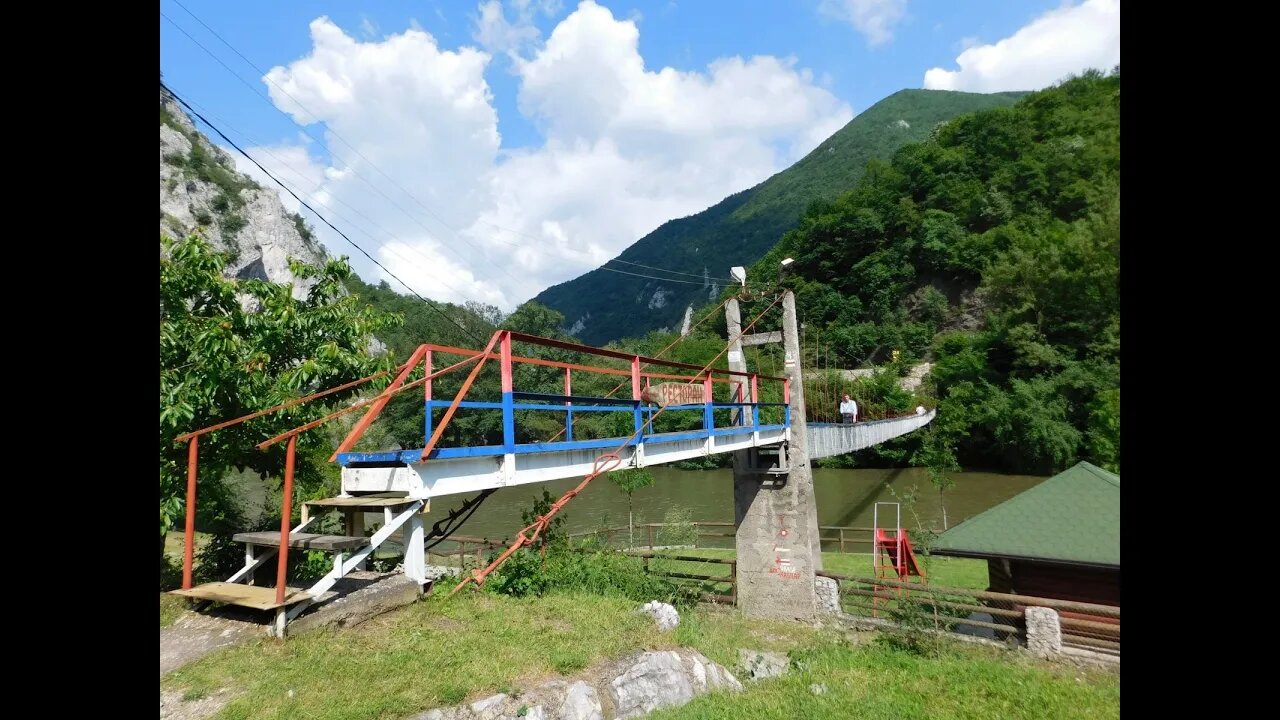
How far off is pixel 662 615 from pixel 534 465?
1.87 m

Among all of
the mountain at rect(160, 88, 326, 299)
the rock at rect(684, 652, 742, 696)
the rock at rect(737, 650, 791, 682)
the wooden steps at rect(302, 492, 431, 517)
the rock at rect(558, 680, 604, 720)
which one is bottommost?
the rock at rect(737, 650, 791, 682)

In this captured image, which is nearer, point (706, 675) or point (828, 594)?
point (706, 675)

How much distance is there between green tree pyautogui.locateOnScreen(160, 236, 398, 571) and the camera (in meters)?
6.00

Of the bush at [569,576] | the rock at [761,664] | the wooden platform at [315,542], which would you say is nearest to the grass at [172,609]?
the wooden platform at [315,542]

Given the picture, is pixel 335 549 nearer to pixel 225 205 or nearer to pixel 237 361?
pixel 237 361

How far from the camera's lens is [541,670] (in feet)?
13.3

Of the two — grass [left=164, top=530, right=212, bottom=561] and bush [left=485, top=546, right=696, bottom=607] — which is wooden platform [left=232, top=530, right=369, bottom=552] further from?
grass [left=164, top=530, right=212, bottom=561]

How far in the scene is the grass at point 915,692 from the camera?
4.72 m

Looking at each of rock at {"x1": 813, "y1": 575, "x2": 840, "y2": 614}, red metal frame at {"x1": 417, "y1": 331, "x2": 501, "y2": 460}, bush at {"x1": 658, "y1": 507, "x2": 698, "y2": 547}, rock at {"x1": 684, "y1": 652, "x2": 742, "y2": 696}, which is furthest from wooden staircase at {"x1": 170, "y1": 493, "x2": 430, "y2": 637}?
bush at {"x1": 658, "y1": 507, "x2": 698, "y2": 547}

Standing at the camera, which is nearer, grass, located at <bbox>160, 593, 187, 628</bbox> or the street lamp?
grass, located at <bbox>160, 593, 187, 628</bbox>

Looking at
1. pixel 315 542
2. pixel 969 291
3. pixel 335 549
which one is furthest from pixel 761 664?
pixel 969 291

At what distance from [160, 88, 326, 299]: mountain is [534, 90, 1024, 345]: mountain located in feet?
127
